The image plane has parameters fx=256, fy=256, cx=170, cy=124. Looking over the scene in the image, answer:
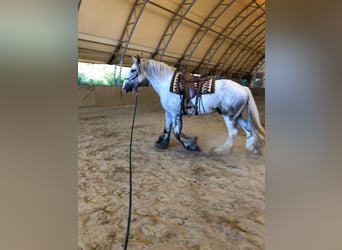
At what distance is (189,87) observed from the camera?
11.2 feet

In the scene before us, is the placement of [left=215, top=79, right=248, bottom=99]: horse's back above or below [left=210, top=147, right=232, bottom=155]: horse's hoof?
above

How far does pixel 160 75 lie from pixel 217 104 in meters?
0.91

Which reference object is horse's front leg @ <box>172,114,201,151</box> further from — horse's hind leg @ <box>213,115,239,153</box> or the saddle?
horse's hind leg @ <box>213,115,239,153</box>

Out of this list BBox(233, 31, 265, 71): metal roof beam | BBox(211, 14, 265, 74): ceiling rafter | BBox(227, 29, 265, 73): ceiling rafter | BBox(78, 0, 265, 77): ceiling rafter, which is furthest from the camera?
BBox(233, 31, 265, 71): metal roof beam

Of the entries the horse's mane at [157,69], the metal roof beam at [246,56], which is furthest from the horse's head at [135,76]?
the metal roof beam at [246,56]

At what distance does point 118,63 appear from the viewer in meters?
10.3

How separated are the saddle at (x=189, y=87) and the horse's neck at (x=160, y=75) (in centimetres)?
10

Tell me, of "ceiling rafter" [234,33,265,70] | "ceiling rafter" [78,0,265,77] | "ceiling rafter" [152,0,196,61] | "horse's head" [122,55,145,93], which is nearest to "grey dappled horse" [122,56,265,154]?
"horse's head" [122,55,145,93]

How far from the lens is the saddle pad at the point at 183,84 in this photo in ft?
11.0

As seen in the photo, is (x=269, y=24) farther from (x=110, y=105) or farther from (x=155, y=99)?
(x=155, y=99)

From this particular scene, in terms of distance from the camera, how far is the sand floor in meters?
1.51

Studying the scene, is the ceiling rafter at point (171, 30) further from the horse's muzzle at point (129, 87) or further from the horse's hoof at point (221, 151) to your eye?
the horse's muzzle at point (129, 87)
